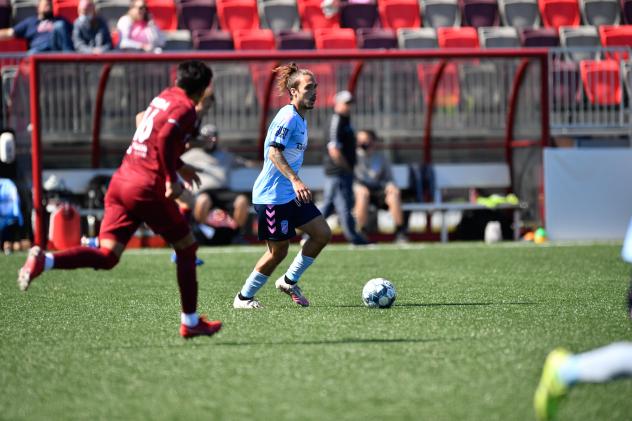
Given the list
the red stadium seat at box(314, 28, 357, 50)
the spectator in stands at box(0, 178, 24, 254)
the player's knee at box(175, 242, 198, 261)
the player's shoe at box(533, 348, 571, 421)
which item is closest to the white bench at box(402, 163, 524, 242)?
the red stadium seat at box(314, 28, 357, 50)

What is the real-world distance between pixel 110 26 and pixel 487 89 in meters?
6.73

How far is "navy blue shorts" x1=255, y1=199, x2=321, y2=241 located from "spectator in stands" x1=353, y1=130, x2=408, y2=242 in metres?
7.69

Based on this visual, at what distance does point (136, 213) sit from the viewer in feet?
21.5

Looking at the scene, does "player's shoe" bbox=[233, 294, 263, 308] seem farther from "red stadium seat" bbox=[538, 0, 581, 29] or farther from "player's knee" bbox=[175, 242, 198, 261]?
"red stadium seat" bbox=[538, 0, 581, 29]

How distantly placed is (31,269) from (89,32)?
10864 millimetres

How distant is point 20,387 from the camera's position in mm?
5324

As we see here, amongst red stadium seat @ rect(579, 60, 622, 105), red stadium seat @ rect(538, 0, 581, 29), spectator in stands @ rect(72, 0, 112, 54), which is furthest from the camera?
red stadium seat @ rect(538, 0, 581, 29)

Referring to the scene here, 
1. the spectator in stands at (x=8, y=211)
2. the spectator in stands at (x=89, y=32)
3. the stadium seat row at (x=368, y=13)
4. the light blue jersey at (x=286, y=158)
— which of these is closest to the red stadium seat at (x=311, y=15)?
the stadium seat row at (x=368, y=13)

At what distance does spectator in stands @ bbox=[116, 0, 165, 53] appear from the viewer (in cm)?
1682

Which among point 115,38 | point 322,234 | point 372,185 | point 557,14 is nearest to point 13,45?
point 115,38

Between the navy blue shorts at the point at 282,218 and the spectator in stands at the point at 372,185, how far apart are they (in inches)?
303

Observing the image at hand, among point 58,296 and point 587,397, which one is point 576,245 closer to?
point 58,296

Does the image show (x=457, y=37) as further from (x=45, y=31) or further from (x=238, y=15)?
(x=45, y=31)

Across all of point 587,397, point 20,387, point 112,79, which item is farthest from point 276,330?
point 112,79
